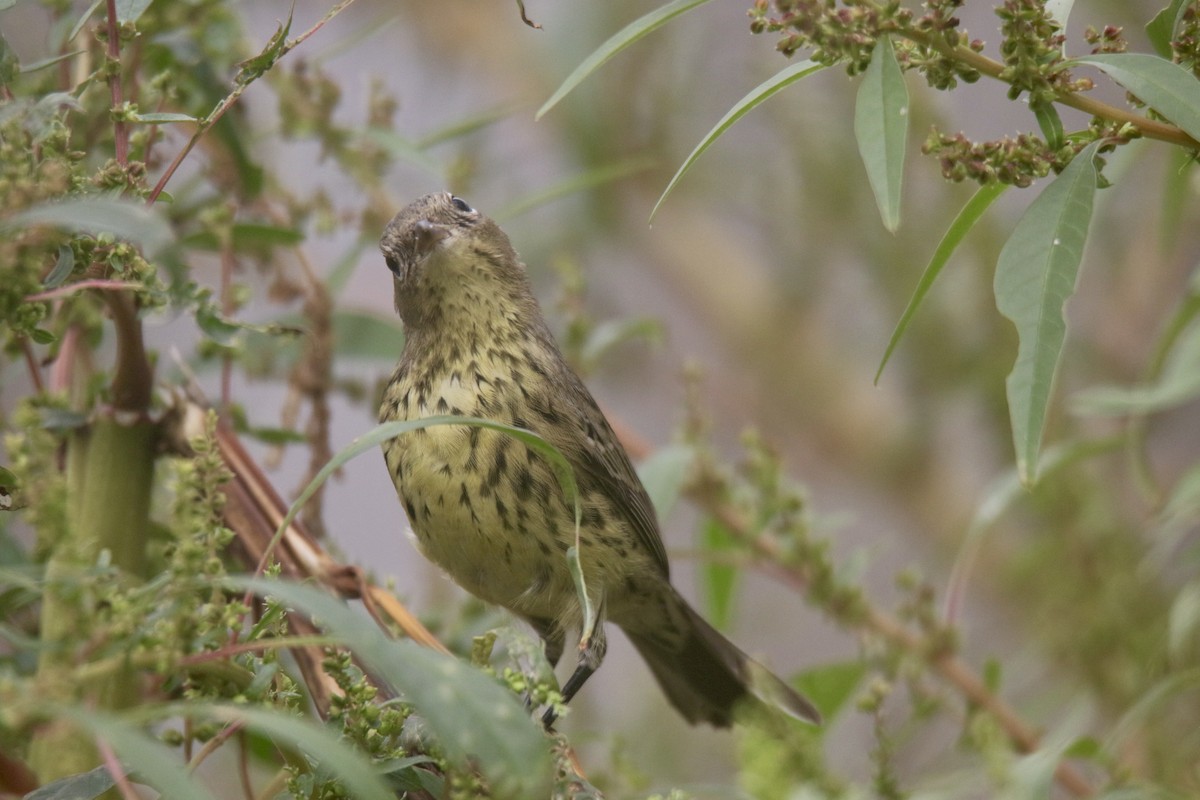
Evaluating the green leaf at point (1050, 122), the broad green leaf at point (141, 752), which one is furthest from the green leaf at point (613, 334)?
the broad green leaf at point (141, 752)

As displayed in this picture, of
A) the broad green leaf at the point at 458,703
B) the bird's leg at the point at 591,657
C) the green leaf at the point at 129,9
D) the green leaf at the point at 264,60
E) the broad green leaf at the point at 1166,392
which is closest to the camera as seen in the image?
the broad green leaf at the point at 458,703

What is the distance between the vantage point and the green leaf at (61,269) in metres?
1.48

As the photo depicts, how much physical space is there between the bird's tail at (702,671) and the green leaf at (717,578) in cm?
10

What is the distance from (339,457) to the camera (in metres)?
1.54

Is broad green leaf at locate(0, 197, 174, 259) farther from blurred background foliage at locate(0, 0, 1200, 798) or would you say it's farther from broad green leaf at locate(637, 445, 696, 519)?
broad green leaf at locate(637, 445, 696, 519)

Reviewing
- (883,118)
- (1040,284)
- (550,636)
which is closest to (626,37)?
(883,118)

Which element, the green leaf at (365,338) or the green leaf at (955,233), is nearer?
the green leaf at (955,233)

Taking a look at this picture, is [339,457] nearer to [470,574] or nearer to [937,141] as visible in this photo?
[937,141]

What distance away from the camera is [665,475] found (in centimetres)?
280

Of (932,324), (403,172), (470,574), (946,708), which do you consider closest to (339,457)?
(470,574)

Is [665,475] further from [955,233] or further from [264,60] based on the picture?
[264,60]

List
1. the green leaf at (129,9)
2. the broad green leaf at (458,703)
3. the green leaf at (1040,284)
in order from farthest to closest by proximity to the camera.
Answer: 1. the green leaf at (129,9)
2. the green leaf at (1040,284)
3. the broad green leaf at (458,703)

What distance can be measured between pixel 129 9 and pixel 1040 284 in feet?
3.96

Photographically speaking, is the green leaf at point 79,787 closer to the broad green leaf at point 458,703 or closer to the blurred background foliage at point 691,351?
the blurred background foliage at point 691,351
